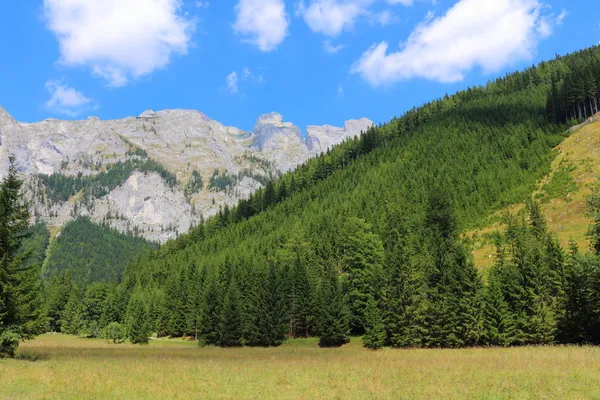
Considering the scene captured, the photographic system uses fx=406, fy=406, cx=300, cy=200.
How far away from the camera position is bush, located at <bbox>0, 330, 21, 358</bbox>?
28.2 m

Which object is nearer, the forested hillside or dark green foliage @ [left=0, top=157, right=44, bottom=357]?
dark green foliage @ [left=0, top=157, right=44, bottom=357]

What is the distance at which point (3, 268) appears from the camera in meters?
29.7

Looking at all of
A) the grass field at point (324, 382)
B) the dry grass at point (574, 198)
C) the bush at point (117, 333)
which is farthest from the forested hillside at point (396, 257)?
the grass field at point (324, 382)

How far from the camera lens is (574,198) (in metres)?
86.6

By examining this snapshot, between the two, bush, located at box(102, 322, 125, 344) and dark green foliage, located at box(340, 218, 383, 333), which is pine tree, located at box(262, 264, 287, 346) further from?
bush, located at box(102, 322, 125, 344)

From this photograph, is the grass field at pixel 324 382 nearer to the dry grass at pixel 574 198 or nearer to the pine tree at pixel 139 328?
the dry grass at pixel 574 198

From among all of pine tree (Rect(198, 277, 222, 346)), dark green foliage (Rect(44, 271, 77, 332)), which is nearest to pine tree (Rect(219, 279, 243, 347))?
pine tree (Rect(198, 277, 222, 346))

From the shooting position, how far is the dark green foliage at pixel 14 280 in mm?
28953

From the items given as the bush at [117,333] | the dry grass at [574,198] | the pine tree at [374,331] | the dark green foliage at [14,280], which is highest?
the dry grass at [574,198]

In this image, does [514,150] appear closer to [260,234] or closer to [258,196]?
[260,234]

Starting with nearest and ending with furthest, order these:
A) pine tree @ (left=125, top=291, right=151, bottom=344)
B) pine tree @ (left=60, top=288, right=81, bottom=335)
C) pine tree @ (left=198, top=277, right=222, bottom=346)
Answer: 1. pine tree @ (left=198, top=277, right=222, bottom=346)
2. pine tree @ (left=125, top=291, right=151, bottom=344)
3. pine tree @ (left=60, top=288, right=81, bottom=335)

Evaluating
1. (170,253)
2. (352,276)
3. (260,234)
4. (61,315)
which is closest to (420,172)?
(260,234)

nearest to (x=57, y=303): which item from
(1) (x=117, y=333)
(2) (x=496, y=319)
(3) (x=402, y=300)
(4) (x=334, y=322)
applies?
(1) (x=117, y=333)

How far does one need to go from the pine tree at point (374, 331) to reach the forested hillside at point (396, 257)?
17cm
